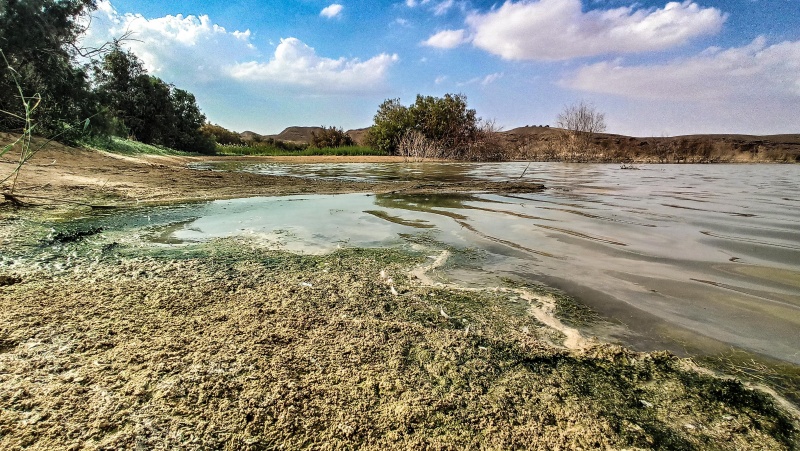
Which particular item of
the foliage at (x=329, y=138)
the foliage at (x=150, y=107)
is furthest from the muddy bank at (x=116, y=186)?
the foliage at (x=329, y=138)

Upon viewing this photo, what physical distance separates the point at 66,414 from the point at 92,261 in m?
1.82

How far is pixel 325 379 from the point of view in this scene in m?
1.29

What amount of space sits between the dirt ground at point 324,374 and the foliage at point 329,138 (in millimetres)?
40659

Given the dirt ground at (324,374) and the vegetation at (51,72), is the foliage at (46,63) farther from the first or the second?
the dirt ground at (324,374)

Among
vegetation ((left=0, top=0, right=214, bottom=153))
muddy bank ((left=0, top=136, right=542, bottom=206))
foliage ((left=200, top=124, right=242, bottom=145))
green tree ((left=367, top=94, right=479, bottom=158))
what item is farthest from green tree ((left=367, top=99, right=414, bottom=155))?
muddy bank ((left=0, top=136, right=542, bottom=206))

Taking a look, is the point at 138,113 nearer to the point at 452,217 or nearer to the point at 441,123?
the point at 441,123

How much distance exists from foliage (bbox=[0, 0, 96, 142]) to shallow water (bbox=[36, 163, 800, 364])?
9368mm

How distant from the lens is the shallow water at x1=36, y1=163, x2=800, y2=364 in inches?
75.9

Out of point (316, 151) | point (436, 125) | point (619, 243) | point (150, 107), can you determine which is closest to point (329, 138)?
point (316, 151)

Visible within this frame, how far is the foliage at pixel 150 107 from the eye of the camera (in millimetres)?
25406

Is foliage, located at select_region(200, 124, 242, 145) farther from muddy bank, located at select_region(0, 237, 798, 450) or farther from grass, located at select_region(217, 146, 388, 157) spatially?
muddy bank, located at select_region(0, 237, 798, 450)

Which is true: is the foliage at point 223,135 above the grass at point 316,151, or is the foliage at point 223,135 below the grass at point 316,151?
above

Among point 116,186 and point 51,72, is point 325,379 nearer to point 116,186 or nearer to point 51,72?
point 116,186

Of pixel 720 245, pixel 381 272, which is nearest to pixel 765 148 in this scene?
pixel 720 245
